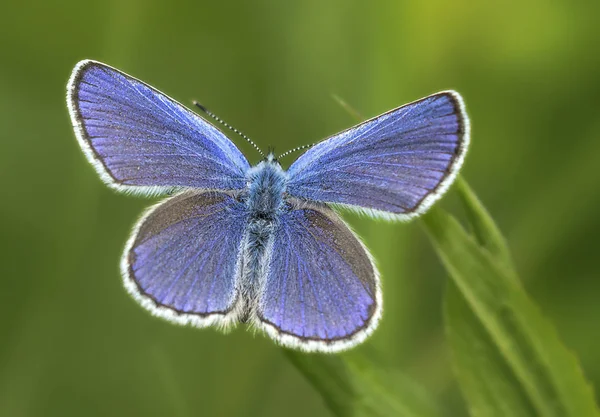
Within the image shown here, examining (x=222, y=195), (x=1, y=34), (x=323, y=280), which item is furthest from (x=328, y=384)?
(x=1, y=34)

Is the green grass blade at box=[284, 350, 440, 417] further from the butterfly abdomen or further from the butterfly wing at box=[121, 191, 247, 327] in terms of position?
the butterfly abdomen

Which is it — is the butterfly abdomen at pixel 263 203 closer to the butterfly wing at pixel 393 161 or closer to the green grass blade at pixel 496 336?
the butterfly wing at pixel 393 161

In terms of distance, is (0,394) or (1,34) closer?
(0,394)

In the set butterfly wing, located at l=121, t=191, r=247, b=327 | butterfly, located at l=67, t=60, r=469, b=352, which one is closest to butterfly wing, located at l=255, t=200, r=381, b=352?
butterfly, located at l=67, t=60, r=469, b=352

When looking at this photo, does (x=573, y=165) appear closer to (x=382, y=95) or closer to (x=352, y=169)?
(x=382, y=95)

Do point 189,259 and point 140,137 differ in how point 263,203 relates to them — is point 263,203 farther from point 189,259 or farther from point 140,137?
point 140,137

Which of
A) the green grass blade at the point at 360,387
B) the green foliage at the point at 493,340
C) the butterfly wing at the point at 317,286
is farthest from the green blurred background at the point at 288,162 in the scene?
the green foliage at the point at 493,340
